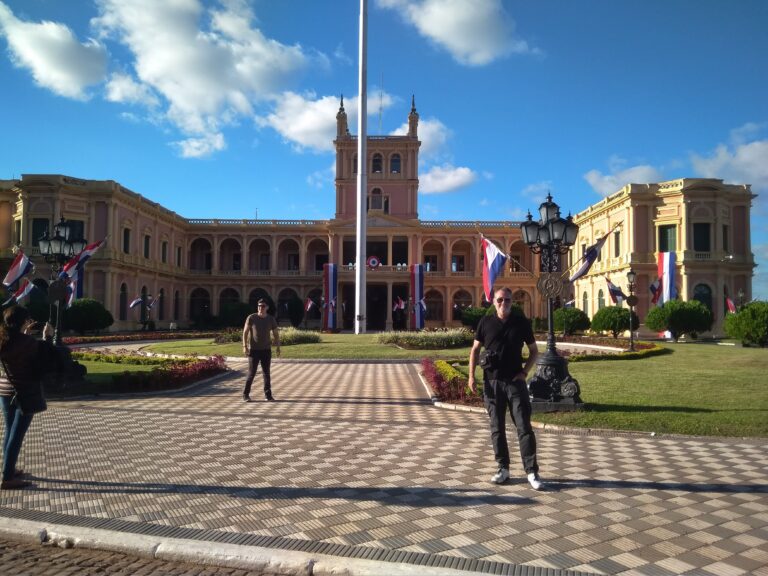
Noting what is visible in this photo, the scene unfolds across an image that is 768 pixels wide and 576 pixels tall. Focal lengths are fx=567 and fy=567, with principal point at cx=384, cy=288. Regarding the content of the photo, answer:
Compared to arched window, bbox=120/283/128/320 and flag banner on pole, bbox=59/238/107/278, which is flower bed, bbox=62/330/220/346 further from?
flag banner on pole, bbox=59/238/107/278

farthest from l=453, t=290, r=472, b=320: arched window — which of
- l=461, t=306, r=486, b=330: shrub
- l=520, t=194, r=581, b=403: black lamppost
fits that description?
l=520, t=194, r=581, b=403: black lamppost

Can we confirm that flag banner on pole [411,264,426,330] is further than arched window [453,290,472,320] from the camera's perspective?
No

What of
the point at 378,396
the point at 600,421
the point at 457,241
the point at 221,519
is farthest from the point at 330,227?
the point at 221,519

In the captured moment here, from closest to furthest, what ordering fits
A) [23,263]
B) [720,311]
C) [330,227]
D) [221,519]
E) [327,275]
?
1. [221,519]
2. [23,263]
3. [720,311]
4. [327,275]
5. [330,227]

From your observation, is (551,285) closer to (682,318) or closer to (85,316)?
(682,318)

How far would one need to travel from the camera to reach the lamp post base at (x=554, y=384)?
913cm

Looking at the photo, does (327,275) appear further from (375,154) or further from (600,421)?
(600,421)

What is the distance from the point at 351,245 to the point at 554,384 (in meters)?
44.1

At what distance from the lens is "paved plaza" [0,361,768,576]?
12.5 feet

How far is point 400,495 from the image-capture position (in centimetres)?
492

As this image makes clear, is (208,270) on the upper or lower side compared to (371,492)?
upper

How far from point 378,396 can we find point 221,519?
7.10m

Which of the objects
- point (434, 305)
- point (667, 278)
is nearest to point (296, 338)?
point (667, 278)

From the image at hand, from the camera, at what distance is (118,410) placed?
31.5 feet
